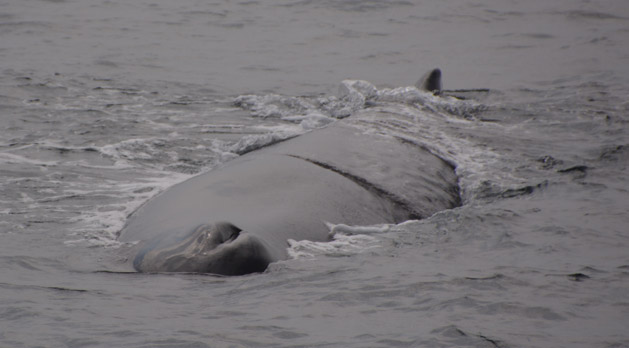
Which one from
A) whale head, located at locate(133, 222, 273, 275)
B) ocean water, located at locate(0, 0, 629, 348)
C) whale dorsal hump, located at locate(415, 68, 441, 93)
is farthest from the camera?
whale dorsal hump, located at locate(415, 68, 441, 93)

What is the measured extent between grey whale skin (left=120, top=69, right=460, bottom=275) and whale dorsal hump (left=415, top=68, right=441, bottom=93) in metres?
2.84

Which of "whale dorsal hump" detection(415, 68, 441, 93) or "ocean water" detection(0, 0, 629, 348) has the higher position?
"whale dorsal hump" detection(415, 68, 441, 93)

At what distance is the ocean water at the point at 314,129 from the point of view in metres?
3.87

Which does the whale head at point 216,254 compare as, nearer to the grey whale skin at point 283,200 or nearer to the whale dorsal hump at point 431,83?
the grey whale skin at point 283,200

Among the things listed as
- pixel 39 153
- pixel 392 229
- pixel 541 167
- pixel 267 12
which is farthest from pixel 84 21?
pixel 392 229

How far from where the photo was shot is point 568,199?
6.59 m

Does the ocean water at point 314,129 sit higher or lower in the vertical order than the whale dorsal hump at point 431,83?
lower

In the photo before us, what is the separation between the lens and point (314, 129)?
7977mm

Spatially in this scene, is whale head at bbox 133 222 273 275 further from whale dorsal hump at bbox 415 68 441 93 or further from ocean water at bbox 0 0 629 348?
whale dorsal hump at bbox 415 68 441 93

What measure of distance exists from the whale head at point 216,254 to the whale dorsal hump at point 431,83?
6.09 metres

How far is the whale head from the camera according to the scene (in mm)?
4539

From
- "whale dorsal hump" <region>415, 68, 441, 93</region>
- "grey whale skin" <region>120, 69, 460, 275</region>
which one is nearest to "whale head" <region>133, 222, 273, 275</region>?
"grey whale skin" <region>120, 69, 460, 275</region>

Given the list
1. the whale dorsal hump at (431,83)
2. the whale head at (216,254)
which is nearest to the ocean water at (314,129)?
the whale head at (216,254)

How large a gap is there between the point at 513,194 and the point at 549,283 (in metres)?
2.43
